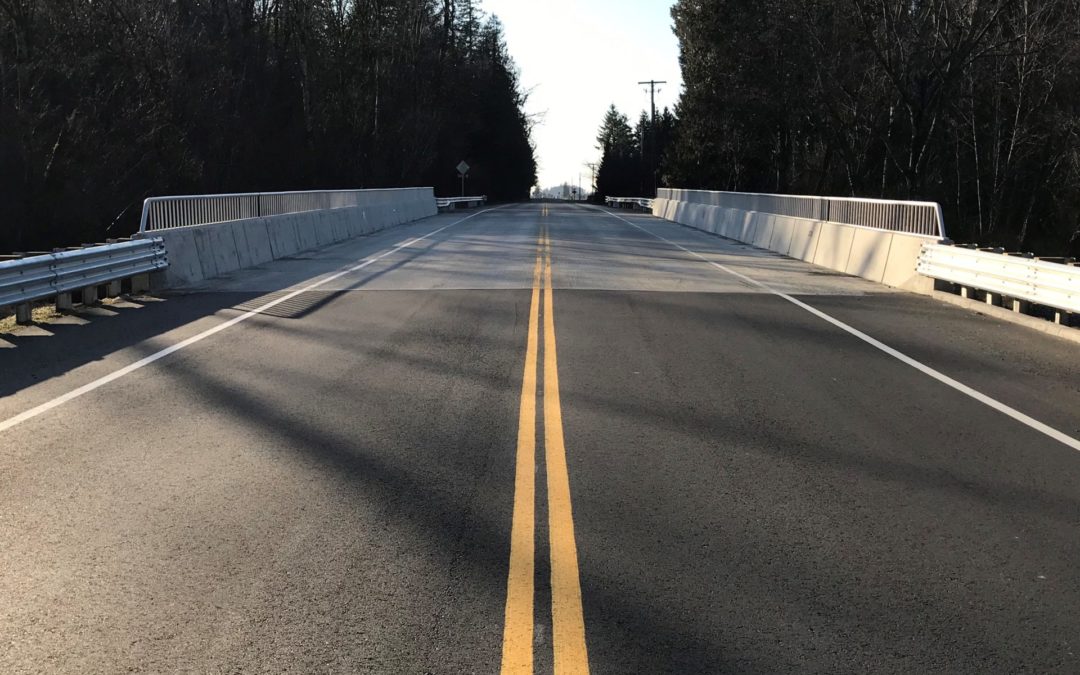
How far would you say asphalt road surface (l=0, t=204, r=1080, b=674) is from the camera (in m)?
4.09

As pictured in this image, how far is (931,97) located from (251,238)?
20.9 meters

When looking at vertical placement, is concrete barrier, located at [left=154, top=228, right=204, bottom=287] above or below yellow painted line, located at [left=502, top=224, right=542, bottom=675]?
above

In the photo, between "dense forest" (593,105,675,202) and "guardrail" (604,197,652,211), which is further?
"dense forest" (593,105,675,202)

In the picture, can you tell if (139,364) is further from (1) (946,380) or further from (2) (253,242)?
(2) (253,242)

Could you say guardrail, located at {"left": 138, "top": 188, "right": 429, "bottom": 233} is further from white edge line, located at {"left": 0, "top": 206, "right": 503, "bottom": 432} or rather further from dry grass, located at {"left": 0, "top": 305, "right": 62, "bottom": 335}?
white edge line, located at {"left": 0, "top": 206, "right": 503, "bottom": 432}

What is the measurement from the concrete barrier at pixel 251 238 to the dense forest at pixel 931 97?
16.6 meters

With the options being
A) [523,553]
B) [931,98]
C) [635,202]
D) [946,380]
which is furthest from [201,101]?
[635,202]

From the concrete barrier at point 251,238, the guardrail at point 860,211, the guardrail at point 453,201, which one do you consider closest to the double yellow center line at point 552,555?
the concrete barrier at point 251,238

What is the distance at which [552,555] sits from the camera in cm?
499

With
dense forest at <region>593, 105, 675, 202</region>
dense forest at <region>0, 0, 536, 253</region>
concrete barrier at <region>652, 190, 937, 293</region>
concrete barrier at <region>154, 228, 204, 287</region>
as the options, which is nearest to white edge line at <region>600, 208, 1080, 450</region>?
concrete barrier at <region>652, 190, 937, 293</region>

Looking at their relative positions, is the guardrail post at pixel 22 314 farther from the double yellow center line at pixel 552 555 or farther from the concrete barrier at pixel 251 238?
the double yellow center line at pixel 552 555

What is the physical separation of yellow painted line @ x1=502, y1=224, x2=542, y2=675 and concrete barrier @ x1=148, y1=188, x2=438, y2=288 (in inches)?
418

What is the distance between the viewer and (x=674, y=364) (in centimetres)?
1020

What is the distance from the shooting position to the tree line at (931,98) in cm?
3014
